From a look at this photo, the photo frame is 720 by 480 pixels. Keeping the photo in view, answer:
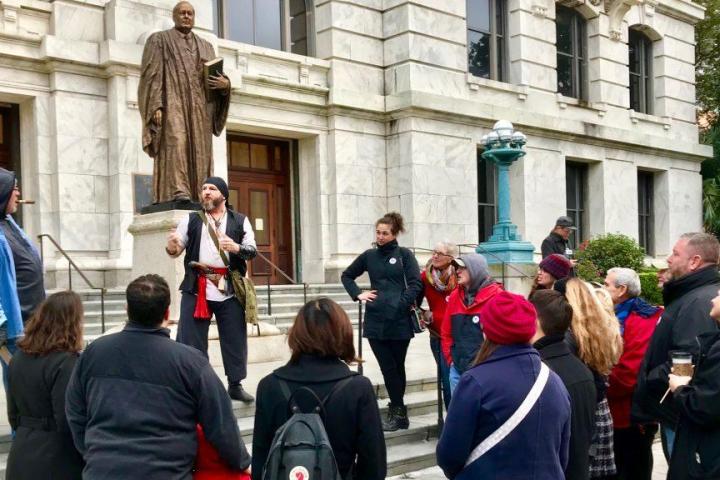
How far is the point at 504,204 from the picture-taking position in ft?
48.4

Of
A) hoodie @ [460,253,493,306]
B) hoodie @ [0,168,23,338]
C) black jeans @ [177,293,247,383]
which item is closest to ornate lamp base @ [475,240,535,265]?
black jeans @ [177,293,247,383]

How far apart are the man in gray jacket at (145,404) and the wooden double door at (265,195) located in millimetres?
12635

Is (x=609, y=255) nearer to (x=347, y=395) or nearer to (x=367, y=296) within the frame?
(x=367, y=296)

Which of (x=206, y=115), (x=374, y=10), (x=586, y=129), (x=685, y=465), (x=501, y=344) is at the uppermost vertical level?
(x=374, y=10)

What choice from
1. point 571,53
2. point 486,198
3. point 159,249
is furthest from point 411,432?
point 571,53

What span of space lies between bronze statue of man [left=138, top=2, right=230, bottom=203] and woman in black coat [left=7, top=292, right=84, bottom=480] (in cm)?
479

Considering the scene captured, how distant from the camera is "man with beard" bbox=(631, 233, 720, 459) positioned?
425 centimetres

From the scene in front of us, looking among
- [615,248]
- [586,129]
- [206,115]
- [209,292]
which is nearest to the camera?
[209,292]

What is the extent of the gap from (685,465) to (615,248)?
12.2 metres

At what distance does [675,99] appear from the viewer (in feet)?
77.4

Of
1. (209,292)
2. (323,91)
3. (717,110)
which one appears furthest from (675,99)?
(209,292)

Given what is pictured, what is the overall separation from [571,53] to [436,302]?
15.9m

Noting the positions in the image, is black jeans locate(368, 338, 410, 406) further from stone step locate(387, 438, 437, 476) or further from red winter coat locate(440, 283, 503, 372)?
red winter coat locate(440, 283, 503, 372)

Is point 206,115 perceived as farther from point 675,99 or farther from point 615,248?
point 675,99
